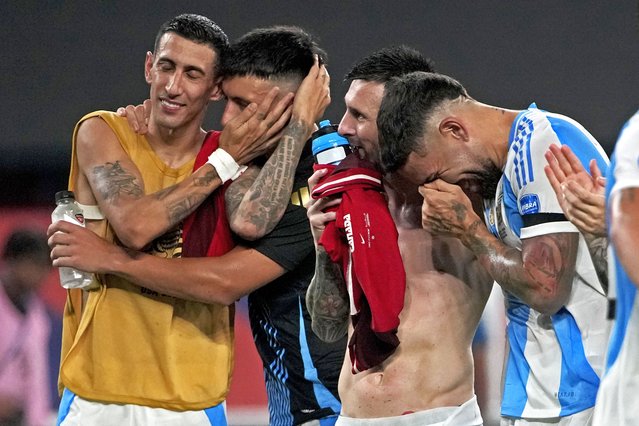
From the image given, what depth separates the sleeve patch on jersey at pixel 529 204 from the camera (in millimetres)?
2438

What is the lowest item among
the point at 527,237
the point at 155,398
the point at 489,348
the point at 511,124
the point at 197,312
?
the point at 489,348

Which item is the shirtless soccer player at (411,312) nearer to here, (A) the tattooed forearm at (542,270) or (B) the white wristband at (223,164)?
(A) the tattooed forearm at (542,270)

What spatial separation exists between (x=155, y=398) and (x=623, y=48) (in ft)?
13.6

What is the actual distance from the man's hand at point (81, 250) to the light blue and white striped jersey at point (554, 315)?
119 centimetres

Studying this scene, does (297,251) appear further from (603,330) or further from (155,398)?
(603,330)

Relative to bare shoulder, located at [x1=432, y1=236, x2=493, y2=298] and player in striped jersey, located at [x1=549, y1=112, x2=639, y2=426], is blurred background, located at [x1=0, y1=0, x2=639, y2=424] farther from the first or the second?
player in striped jersey, located at [x1=549, y1=112, x2=639, y2=426]

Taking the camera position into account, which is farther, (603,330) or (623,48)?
(623,48)

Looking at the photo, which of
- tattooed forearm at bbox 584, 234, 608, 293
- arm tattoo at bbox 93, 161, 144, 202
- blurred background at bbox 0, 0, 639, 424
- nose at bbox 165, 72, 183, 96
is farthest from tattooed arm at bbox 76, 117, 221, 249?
blurred background at bbox 0, 0, 639, 424

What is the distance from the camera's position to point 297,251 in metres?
A: 3.25

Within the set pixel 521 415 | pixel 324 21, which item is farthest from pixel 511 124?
pixel 324 21

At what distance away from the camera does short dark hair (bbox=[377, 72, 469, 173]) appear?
8.70 ft

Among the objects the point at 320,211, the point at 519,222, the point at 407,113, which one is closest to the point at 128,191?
the point at 320,211

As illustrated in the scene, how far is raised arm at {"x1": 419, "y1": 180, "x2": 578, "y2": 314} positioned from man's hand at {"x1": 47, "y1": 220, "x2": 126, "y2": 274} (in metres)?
1.03

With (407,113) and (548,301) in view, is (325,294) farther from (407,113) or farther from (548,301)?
(548,301)
